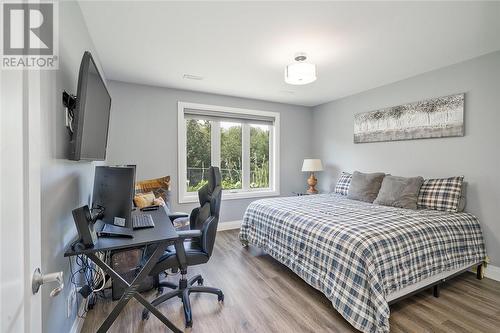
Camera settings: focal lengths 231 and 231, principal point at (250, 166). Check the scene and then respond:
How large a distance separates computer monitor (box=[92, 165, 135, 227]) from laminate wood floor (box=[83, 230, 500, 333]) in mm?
922

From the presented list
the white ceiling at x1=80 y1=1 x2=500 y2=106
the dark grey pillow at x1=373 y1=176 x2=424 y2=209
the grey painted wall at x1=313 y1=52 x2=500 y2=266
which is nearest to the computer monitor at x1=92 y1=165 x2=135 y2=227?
the white ceiling at x1=80 y1=1 x2=500 y2=106

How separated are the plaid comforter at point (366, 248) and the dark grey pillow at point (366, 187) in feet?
1.96

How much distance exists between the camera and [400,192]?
2.87 m

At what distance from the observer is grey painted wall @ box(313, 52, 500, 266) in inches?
97.8

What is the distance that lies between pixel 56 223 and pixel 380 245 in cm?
214

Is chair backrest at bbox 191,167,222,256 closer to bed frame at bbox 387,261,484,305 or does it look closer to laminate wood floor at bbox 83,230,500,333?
laminate wood floor at bbox 83,230,500,333

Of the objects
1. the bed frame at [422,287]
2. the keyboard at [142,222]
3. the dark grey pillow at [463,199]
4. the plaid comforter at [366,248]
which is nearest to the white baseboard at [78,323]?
the keyboard at [142,222]

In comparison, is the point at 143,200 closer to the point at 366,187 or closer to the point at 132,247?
the point at 132,247

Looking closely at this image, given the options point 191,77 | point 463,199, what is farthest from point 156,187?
point 463,199

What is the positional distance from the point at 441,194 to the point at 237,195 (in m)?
2.91

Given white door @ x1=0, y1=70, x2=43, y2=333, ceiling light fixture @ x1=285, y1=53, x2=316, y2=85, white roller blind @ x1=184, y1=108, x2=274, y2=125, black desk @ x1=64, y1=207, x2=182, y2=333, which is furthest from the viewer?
white roller blind @ x1=184, y1=108, x2=274, y2=125

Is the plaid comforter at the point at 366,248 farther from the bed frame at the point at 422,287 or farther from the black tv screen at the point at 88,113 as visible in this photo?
the black tv screen at the point at 88,113

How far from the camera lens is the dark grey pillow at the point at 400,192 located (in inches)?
109

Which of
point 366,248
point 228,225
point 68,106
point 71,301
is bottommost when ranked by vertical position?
point 228,225
